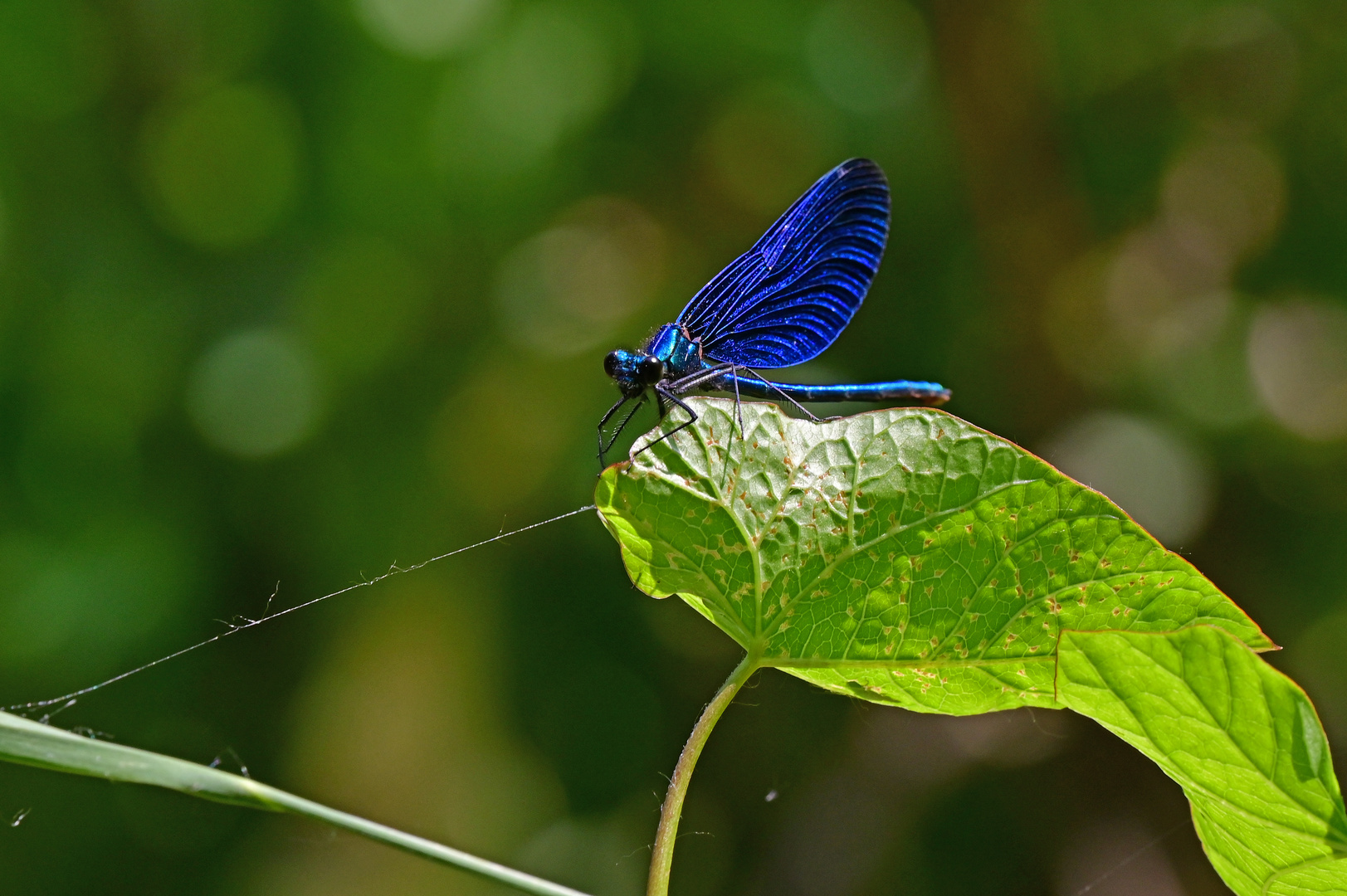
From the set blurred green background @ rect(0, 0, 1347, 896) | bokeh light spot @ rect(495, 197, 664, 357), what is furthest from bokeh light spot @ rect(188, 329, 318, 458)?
bokeh light spot @ rect(495, 197, 664, 357)

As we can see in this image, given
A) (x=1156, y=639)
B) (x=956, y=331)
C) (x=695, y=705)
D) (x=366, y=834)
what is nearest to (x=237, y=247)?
(x=695, y=705)

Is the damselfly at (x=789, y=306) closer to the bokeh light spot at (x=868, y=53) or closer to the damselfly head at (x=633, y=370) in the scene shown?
the damselfly head at (x=633, y=370)

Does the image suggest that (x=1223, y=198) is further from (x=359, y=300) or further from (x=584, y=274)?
Result: (x=359, y=300)

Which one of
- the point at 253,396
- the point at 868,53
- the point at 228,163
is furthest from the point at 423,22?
the point at 868,53

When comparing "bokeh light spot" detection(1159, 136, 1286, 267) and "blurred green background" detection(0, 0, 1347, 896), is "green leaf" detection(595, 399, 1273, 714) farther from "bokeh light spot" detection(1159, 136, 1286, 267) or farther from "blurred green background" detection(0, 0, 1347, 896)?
"bokeh light spot" detection(1159, 136, 1286, 267)

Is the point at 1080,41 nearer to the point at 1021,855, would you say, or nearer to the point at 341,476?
the point at 1021,855

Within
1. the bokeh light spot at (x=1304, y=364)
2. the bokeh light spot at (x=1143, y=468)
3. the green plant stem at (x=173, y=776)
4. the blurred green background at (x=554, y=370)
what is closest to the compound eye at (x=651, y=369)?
the green plant stem at (x=173, y=776)
